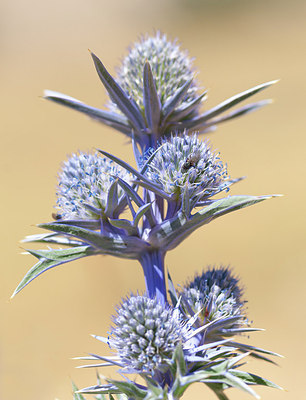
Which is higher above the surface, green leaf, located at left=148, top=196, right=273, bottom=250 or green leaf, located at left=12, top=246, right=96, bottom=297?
green leaf, located at left=148, top=196, right=273, bottom=250

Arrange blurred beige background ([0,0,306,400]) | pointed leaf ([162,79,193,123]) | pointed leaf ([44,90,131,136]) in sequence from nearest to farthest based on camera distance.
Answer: pointed leaf ([162,79,193,123])
pointed leaf ([44,90,131,136])
blurred beige background ([0,0,306,400])

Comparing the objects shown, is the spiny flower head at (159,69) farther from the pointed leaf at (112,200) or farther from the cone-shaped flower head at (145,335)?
the cone-shaped flower head at (145,335)

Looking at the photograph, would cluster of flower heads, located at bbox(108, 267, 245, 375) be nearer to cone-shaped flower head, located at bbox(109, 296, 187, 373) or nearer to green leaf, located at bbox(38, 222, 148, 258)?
cone-shaped flower head, located at bbox(109, 296, 187, 373)

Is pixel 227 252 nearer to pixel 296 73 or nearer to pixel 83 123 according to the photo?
pixel 83 123

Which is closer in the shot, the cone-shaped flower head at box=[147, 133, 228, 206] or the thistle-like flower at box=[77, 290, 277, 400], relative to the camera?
the thistle-like flower at box=[77, 290, 277, 400]

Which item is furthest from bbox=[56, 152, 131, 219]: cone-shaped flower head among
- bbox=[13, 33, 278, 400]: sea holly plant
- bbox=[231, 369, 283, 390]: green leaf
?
bbox=[231, 369, 283, 390]: green leaf

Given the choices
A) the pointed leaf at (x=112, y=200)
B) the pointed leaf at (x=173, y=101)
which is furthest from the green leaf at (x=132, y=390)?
the pointed leaf at (x=173, y=101)

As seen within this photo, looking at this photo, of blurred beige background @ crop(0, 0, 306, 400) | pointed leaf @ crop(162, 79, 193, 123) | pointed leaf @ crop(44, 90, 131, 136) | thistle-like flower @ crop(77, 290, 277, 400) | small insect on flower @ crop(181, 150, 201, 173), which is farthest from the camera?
blurred beige background @ crop(0, 0, 306, 400)
